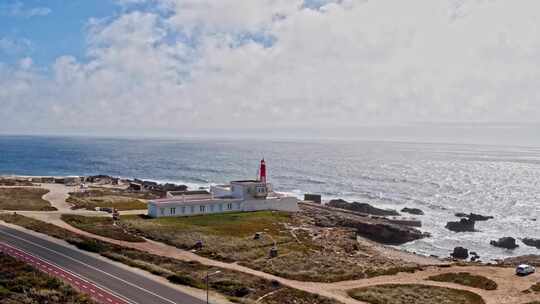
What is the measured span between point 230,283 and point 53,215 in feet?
126

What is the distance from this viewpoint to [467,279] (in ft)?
146

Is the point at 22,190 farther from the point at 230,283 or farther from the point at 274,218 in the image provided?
the point at 230,283

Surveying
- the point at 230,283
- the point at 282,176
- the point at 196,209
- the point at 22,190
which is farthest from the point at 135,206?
the point at 282,176

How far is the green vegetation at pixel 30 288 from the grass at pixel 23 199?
34903 millimetres

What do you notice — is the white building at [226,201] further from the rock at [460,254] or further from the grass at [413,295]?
the grass at [413,295]

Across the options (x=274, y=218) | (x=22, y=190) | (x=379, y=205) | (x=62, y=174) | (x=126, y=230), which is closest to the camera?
Answer: (x=126, y=230)

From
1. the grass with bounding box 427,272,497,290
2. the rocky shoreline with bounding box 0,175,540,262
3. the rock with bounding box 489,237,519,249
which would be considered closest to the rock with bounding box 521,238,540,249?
the rocky shoreline with bounding box 0,175,540,262

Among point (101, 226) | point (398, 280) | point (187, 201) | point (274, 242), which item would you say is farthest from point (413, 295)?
point (187, 201)

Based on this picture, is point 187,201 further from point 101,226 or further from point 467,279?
point 467,279

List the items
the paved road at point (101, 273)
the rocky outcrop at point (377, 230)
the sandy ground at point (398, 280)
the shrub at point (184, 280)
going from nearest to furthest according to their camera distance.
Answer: the paved road at point (101, 273) < the shrub at point (184, 280) < the sandy ground at point (398, 280) < the rocky outcrop at point (377, 230)

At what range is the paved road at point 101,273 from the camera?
34.9 meters

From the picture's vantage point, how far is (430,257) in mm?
68438

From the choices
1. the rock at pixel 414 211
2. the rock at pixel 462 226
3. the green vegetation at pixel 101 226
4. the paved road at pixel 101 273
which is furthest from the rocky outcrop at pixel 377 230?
the paved road at pixel 101 273

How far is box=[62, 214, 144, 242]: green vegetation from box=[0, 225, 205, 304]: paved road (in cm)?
749
